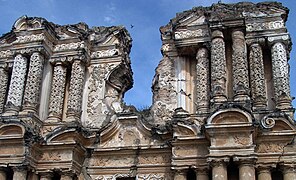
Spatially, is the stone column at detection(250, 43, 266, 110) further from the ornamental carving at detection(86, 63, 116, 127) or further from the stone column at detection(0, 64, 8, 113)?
the stone column at detection(0, 64, 8, 113)

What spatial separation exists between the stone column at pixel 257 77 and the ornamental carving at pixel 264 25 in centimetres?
49

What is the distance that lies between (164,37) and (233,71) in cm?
255

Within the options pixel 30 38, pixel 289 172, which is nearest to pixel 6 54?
pixel 30 38

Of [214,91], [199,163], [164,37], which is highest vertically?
[164,37]

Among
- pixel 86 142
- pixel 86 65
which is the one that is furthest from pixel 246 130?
pixel 86 65

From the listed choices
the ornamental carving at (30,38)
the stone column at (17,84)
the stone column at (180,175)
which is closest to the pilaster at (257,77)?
the stone column at (180,175)

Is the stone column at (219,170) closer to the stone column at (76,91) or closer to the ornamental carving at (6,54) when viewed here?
the stone column at (76,91)

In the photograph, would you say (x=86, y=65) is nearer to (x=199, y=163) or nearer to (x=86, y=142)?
(x=86, y=142)

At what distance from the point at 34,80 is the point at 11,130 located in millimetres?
1636

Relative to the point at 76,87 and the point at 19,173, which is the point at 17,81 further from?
the point at 19,173

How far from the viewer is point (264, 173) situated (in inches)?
432

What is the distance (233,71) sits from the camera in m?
12.5

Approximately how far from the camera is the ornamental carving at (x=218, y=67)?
12.2 meters

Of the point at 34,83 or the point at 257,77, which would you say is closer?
the point at 257,77
